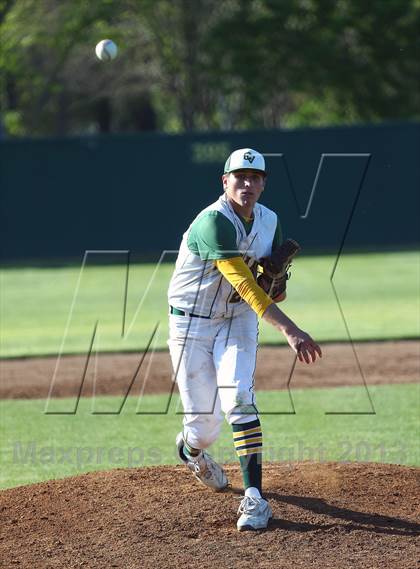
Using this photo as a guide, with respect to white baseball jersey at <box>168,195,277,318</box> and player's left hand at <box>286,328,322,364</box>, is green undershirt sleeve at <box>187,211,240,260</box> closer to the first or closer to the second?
white baseball jersey at <box>168,195,277,318</box>

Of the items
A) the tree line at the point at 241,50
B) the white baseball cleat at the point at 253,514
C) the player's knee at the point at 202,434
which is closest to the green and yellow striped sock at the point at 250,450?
the white baseball cleat at the point at 253,514

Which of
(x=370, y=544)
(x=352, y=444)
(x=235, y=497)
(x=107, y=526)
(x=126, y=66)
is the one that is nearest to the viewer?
(x=370, y=544)

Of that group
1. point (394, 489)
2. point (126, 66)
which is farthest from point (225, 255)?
point (126, 66)

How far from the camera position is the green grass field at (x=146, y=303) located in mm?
14656

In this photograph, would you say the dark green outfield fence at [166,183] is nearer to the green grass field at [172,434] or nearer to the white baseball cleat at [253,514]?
the green grass field at [172,434]

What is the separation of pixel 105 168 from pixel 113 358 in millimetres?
13001

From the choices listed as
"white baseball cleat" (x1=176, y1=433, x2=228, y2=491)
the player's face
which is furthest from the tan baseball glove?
"white baseball cleat" (x1=176, y1=433, x2=228, y2=491)

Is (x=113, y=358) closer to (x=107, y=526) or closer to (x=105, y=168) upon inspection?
(x=107, y=526)

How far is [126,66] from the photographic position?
39219 mm

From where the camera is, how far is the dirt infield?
1128cm

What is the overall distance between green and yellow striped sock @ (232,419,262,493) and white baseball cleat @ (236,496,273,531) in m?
0.13

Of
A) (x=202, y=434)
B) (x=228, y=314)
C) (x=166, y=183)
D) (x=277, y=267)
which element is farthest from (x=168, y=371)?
(x=166, y=183)

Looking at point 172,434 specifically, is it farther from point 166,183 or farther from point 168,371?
point 166,183

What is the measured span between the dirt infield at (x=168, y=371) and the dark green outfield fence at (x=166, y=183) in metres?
12.2
